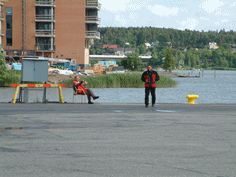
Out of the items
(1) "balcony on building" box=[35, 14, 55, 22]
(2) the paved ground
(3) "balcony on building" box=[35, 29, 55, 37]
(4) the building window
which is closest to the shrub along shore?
(3) "balcony on building" box=[35, 29, 55, 37]

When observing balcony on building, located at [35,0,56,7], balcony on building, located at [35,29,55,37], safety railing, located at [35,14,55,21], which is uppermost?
balcony on building, located at [35,0,56,7]

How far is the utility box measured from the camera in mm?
20969

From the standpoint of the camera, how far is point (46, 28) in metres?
77.9

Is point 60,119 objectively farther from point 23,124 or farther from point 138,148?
point 138,148

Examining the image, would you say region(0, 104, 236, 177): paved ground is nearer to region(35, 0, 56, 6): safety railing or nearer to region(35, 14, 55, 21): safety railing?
region(35, 14, 55, 21): safety railing

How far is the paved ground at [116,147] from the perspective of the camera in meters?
6.41

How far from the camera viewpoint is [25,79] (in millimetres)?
20984

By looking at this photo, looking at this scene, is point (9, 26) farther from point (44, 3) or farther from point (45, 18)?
point (44, 3)

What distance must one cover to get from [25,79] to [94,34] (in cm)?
5990

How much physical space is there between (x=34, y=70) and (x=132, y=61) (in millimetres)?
80162

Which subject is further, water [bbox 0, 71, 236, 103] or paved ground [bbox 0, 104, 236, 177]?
water [bbox 0, 71, 236, 103]

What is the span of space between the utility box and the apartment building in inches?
2208

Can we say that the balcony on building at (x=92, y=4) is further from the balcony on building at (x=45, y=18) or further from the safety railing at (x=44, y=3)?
the balcony on building at (x=45, y=18)

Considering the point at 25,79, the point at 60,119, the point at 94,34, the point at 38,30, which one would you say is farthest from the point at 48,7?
the point at 60,119
